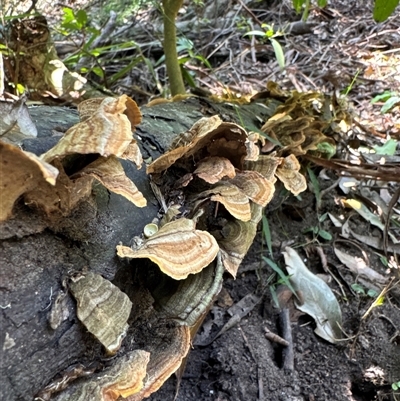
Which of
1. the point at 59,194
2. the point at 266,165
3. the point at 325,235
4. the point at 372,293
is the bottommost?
the point at 372,293

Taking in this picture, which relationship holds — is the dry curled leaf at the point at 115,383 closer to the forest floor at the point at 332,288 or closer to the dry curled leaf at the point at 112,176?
the dry curled leaf at the point at 112,176

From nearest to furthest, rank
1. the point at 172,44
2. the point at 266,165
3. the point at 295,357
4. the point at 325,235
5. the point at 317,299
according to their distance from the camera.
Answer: the point at 266,165
the point at 295,357
the point at 317,299
the point at 325,235
the point at 172,44

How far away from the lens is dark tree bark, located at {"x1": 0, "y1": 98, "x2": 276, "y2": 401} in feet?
3.35

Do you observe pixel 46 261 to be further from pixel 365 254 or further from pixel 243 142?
pixel 365 254

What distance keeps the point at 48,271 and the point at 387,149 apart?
8.80 ft

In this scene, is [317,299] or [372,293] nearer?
[317,299]

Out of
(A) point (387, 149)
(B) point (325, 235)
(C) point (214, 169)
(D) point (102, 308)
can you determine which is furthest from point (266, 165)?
(A) point (387, 149)

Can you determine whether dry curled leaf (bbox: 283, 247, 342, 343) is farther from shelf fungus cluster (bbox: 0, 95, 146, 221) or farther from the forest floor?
shelf fungus cluster (bbox: 0, 95, 146, 221)

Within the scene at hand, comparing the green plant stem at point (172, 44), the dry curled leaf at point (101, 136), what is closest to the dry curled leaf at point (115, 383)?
the dry curled leaf at point (101, 136)

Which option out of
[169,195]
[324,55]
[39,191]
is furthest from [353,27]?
[39,191]

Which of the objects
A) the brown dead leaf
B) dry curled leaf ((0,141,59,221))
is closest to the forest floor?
the brown dead leaf

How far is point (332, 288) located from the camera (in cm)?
248

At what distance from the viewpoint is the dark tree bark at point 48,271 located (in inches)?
40.2

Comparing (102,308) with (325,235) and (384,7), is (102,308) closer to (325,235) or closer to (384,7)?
(384,7)
